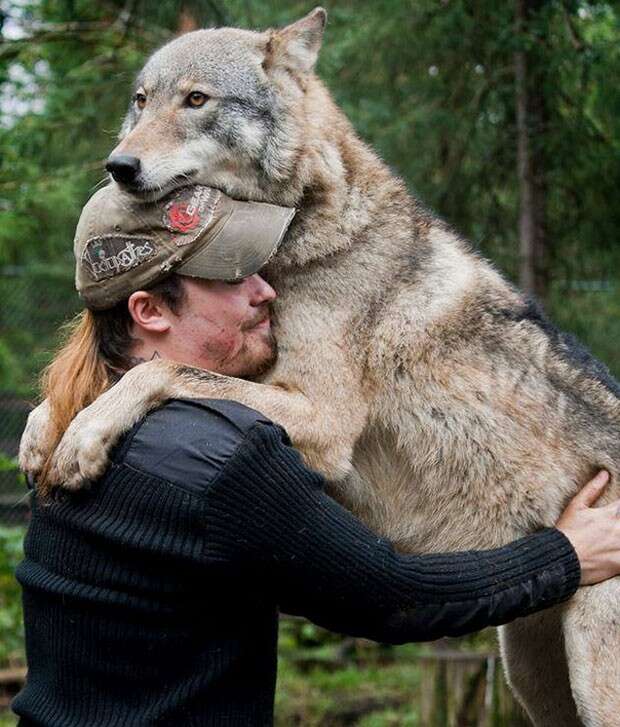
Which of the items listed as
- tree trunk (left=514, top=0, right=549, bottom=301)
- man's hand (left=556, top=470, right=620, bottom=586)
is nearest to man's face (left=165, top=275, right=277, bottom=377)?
man's hand (left=556, top=470, right=620, bottom=586)

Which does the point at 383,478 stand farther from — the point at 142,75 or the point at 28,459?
the point at 142,75

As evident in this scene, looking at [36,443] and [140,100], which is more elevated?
[140,100]

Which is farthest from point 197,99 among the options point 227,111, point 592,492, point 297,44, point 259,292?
point 592,492

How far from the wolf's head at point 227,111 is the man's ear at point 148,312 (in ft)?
1.96

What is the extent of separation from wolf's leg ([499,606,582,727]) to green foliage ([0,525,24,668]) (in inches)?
151

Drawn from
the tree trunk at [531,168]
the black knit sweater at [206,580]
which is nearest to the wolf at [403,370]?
the black knit sweater at [206,580]

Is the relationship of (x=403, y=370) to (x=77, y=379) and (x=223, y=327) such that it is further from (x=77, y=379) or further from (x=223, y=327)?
(x=77, y=379)

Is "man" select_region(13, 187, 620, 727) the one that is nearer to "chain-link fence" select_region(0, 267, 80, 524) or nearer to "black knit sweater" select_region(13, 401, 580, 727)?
"black knit sweater" select_region(13, 401, 580, 727)

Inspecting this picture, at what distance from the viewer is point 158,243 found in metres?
2.64


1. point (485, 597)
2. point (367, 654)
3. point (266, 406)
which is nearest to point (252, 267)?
point (266, 406)

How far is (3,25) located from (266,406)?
3779 mm

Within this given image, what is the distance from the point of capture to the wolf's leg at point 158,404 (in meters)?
2.53

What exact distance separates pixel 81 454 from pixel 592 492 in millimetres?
1514

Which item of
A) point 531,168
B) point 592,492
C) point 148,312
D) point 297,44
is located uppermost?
point 297,44
